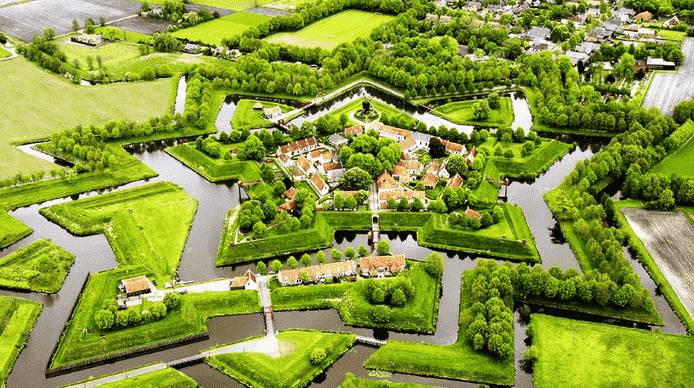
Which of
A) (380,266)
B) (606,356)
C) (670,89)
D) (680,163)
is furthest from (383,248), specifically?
(670,89)

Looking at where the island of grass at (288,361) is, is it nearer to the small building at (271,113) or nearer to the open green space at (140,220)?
the open green space at (140,220)

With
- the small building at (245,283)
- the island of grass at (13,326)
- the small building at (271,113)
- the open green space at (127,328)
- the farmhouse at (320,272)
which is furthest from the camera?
the small building at (271,113)

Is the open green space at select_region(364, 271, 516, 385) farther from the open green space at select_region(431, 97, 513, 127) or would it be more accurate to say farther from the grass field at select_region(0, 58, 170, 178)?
the grass field at select_region(0, 58, 170, 178)

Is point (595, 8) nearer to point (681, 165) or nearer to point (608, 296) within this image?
point (681, 165)

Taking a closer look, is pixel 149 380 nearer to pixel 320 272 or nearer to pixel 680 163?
pixel 320 272

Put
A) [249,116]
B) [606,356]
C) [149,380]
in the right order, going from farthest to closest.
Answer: [249,116]
[606,356]
[149,380]

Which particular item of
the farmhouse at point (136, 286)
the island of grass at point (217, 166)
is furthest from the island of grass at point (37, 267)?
the island of grass at point (217, 166)

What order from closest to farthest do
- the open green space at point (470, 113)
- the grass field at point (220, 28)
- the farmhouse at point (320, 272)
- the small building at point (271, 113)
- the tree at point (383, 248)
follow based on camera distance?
the farmhouse at point (320, 272) → the tree at point (383, 248) → the open green space at point (470, 113) → the small building at point (271, 113) → the grass field at point (220, 28)

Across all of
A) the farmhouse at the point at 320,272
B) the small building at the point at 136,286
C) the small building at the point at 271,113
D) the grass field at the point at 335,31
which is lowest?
the small building at the point at 136,286
